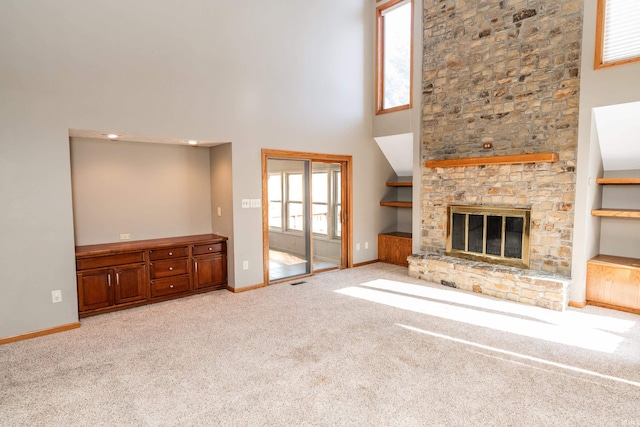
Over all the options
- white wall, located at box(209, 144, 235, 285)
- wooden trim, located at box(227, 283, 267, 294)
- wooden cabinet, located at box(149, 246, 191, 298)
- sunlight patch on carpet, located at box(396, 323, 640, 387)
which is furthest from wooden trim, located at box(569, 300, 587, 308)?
wooden cabinet, located at box(149, 246, 191, 298)

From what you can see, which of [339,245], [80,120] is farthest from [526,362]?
[80,120]

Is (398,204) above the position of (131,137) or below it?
below

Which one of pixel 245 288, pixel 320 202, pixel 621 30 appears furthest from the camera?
pixel 320 202

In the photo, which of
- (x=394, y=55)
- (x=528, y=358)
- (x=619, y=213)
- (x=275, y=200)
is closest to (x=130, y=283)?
(x=275, y=200)

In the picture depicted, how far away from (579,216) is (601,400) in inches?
99.1

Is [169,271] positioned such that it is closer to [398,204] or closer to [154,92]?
[154,92]

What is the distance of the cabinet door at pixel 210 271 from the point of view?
4.95 m

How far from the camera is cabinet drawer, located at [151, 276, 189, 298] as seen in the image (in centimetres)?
461

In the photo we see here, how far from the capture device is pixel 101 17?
3.87 meters

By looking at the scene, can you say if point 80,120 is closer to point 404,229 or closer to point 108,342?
point 108,342

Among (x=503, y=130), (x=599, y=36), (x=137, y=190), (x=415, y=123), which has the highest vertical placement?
(x=599, y=36)

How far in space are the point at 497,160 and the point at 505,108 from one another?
2.44ft

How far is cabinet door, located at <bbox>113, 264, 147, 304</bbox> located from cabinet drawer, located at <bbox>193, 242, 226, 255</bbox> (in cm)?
69

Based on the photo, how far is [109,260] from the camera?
13.9 feet
